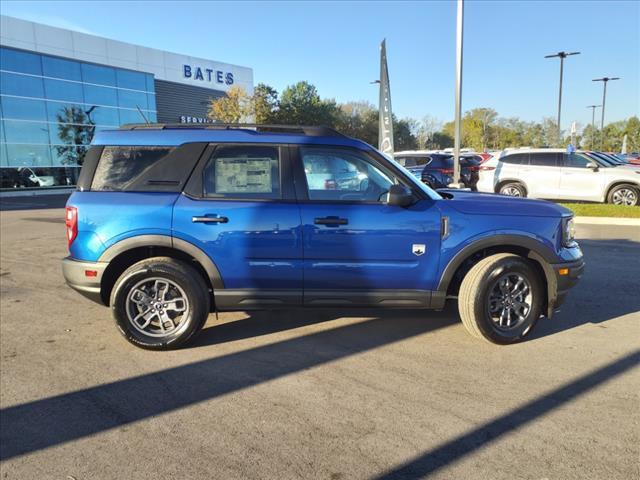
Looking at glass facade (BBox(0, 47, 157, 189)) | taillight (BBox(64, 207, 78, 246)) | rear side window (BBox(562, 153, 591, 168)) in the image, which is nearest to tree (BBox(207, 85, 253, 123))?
glass facade (BBox(0, 47, 157, 189))

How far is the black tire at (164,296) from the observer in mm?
4109

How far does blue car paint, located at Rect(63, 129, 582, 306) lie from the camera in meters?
4.05

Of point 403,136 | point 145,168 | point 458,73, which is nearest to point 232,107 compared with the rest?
point 458,73

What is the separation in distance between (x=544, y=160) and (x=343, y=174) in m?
12.2

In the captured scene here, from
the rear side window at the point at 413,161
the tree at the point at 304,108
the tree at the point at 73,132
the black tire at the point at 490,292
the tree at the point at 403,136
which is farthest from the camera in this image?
the tree at the point at 403,136

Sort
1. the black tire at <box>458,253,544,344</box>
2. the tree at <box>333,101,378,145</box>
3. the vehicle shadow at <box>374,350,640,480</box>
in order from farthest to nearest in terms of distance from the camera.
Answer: the tree at <box>333,101,378,145</box> < the black tire at <box>458,253,544,344</box> < the vehicle shadow at <box>374,350,640,480</box>

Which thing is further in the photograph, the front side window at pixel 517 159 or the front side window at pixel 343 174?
the front side window at pixel 517 159

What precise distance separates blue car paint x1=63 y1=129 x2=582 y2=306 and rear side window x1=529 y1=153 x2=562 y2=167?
1133 cm

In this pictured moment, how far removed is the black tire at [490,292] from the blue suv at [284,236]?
0.01m

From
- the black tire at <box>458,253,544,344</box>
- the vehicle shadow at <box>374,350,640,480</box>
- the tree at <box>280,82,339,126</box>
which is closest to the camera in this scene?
the vehicle shadow at <box>374,350,640,480</box>

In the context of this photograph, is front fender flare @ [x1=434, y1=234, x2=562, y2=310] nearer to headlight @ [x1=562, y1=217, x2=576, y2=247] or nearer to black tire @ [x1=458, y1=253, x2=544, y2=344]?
black tire @ [x1=458, y1=253, x2=544, y2=344]

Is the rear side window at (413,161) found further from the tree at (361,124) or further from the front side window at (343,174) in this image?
the tree at (361,124)

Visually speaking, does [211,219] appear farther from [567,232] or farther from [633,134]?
[633,134]

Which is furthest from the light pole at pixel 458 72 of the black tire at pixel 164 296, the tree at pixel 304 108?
the tree at pixel 304 108
